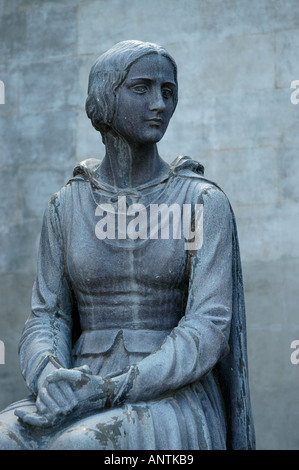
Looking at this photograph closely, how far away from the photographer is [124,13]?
977cm

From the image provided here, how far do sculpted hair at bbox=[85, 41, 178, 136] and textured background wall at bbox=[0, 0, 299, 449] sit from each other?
302cm

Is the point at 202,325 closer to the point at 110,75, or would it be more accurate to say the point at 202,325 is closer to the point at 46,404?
the point at 46,404

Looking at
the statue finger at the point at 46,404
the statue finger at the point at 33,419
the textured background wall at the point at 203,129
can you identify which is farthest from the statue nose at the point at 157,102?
the textured background wall at the point at 203,129

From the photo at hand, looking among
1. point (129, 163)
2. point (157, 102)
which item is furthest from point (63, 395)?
point (157, 102)

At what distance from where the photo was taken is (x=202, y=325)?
578 centimetres

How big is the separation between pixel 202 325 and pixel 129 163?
0.94m

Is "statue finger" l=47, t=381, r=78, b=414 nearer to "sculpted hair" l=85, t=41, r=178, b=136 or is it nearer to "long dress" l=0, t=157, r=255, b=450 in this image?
"long dress" l=0, t=157, r=255, b=450

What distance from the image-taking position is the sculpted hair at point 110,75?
6.12 metres

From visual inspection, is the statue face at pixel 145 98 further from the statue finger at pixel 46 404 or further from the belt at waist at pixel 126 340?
the statue finger at pixel 46 404

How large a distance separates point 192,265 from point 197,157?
11.1 ft

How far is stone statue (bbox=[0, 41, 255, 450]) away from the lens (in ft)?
18.2

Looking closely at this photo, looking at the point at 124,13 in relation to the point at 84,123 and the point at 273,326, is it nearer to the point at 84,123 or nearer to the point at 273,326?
the point at 84,123

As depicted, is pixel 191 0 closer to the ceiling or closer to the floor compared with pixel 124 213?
closer to the ceiling

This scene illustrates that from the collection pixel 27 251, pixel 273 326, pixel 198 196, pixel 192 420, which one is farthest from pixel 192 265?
pixel 27 251
